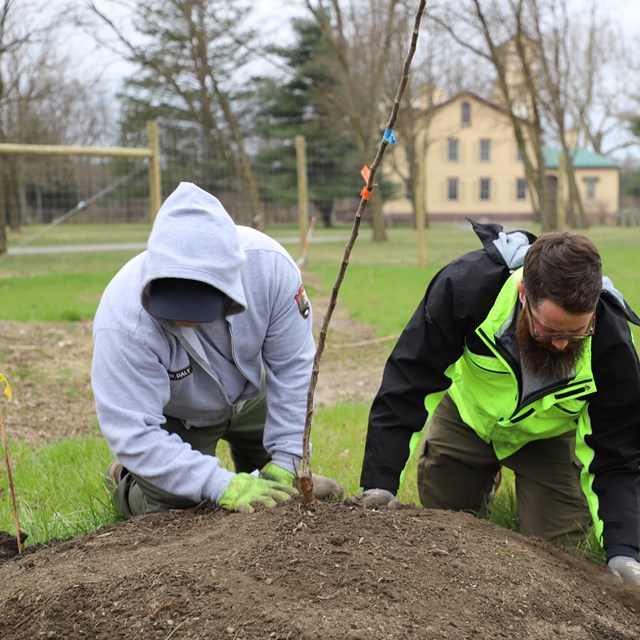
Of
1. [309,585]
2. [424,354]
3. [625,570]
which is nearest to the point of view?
[309,585]

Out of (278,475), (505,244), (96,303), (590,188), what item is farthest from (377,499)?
(590,188)

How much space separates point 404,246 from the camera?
21.3 m

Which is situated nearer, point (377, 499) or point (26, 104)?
point (377, 499)

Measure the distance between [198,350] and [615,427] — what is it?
59.9 inches

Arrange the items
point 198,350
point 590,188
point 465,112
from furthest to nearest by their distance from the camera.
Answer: point 590,188 → point 465,112 → point 198,350

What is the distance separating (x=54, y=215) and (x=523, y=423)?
44.5ft

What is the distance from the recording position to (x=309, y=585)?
1936 mm

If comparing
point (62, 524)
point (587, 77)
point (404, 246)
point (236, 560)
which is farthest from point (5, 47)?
point (587, 77)

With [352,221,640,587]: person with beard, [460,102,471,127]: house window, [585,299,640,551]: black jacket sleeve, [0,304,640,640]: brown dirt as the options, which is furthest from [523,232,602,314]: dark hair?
[460,102,471,127]: house window

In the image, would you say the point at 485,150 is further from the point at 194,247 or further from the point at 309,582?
the point at 309,582

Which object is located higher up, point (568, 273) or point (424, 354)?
point (568, 273)

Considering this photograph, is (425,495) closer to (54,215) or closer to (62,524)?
(62,524)

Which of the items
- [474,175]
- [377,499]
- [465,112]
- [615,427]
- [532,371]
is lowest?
[377,499]

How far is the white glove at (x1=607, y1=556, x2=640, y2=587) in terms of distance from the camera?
2467 mm
